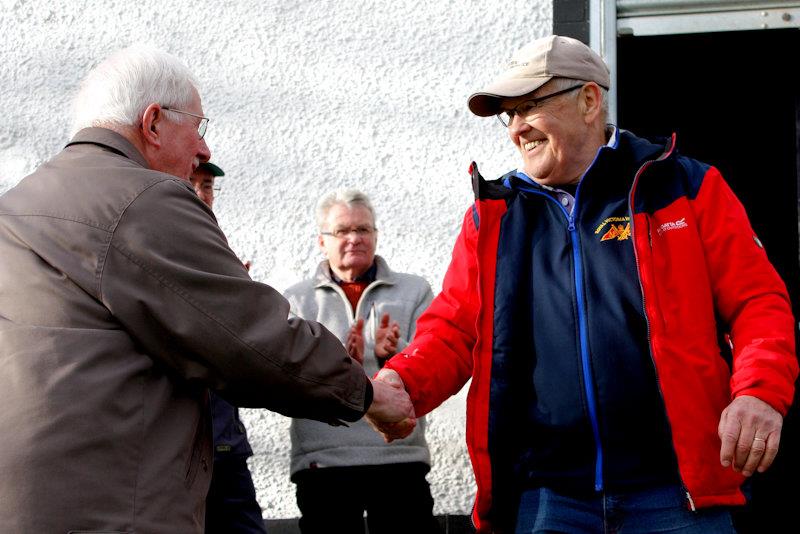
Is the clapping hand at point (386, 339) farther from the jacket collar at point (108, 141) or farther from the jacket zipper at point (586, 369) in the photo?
the jacket collar at point (108, 141)

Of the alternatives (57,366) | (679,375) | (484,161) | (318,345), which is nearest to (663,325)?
(679,375)

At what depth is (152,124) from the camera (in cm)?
271

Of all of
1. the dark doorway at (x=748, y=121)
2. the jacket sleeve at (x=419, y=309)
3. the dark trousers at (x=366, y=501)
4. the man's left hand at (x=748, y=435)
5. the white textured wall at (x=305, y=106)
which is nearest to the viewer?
the man's left hand at (x=748, y=435)

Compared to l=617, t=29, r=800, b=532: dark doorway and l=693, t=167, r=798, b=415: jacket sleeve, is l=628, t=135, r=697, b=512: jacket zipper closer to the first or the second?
l=693, t=167, r=798, b=415: jacket sleeve

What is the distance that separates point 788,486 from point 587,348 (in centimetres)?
390

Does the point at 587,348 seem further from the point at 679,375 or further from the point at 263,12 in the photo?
the point at 263,12

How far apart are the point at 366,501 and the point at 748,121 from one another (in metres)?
4.13

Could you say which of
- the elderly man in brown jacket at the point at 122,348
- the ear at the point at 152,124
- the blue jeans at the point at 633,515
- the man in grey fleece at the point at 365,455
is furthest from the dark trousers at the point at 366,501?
the ear at the point at 152,124

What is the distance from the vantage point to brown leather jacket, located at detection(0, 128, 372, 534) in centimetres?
224

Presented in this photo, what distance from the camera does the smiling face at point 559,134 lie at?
9.98 ft

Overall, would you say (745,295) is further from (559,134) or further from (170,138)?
(170,138)

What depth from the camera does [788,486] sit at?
6.13 metres

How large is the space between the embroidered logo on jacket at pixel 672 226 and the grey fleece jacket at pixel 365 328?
64.8 inches

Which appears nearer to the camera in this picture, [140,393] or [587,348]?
[140,393]
